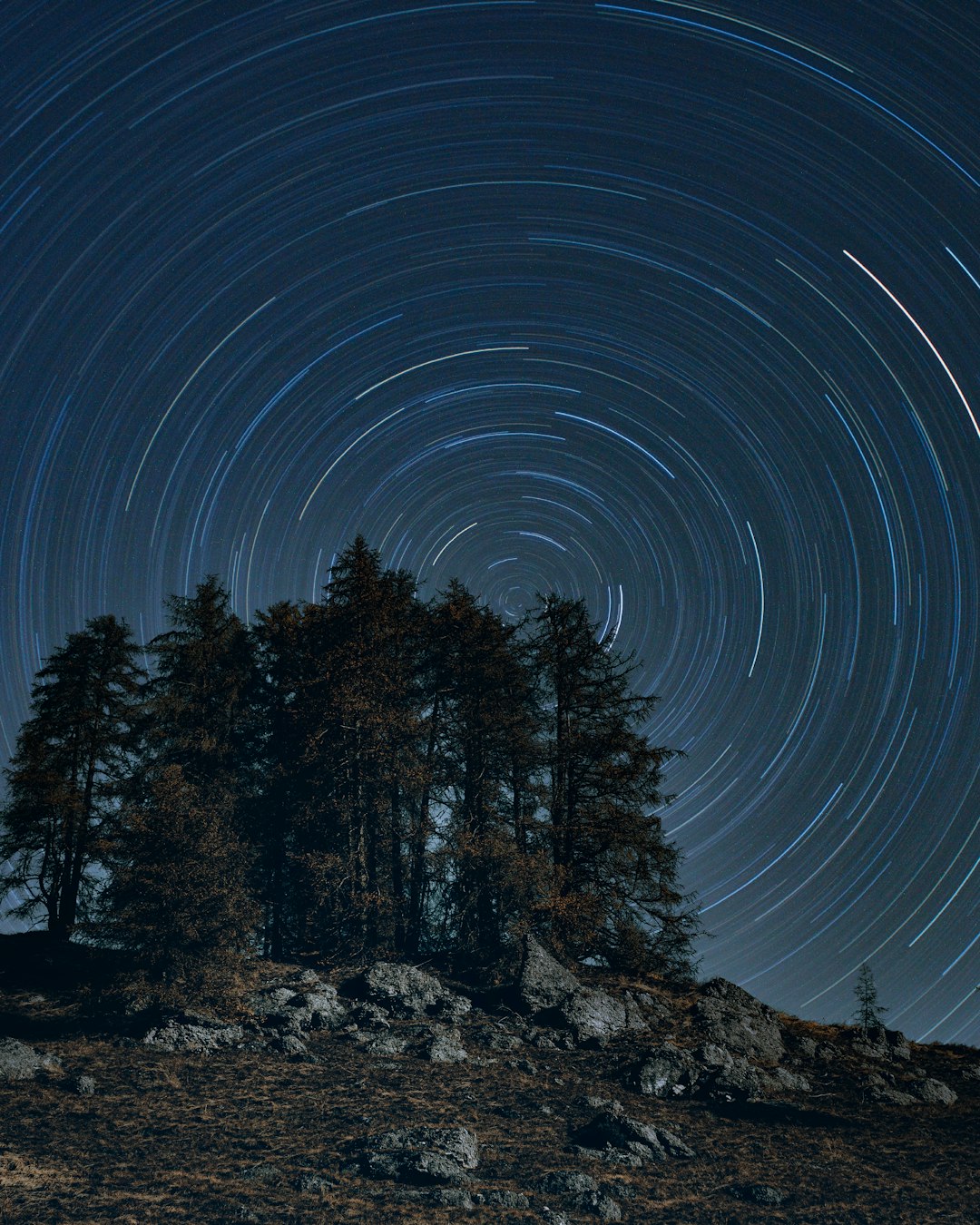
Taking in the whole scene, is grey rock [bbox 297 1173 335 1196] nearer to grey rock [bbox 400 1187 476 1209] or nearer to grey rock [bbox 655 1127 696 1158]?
grey rock [bbox 400 1187 476 1209]

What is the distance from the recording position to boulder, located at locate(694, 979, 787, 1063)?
19000 millimetres

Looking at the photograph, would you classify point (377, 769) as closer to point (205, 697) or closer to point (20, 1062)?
point (205, 697)

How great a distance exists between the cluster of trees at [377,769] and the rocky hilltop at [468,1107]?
6.71 feet

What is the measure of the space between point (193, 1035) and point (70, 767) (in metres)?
11.5

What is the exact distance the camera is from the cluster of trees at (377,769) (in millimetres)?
21406

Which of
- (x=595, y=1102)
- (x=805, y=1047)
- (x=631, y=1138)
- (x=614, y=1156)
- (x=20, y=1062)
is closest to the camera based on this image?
(x=614, y=1156)

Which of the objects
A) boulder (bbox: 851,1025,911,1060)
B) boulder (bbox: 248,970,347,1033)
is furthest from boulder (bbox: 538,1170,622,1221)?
boulder (bbox: 851,1025,911,1060)

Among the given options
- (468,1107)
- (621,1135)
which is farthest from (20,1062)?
(621,1135)

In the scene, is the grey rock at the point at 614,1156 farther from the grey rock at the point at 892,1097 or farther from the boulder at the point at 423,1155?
the grey rock at the point at 892,1097

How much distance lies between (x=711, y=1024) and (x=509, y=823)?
23.7 feet

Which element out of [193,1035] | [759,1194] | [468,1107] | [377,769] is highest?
[377,769]

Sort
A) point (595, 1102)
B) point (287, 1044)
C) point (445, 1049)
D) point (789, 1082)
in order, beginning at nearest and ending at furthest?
point (595, 1102) → point (287, 1044) → point (445, 1049) → point (789, 1082)

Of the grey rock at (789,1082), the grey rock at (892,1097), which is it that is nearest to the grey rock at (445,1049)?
the grey rock at (789,1082)

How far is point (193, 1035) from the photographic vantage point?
1617 cm
